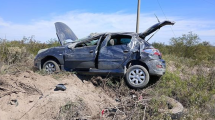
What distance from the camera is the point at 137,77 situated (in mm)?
6488

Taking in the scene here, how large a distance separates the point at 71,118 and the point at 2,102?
1.85m

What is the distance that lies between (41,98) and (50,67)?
7.64ft

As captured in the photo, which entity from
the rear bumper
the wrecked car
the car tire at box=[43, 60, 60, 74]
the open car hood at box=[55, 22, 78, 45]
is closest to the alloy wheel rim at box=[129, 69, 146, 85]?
the wrecked car

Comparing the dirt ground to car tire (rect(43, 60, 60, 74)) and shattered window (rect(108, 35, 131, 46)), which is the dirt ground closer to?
car tire (rect(43, 60, 60, 74))

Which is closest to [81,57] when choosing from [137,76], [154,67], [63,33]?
[63,33]

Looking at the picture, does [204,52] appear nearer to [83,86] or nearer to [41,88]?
[83,86]

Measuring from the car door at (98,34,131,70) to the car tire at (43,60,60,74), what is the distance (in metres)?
1.56

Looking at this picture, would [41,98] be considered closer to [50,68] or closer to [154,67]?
[50,68]

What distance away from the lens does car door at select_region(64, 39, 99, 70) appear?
23.1 ft

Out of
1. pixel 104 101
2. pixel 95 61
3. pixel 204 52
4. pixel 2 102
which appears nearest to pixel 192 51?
pixel 204 52

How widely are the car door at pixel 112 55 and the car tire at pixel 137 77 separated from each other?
402 millimetres

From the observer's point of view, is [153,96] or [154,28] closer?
[153,96]

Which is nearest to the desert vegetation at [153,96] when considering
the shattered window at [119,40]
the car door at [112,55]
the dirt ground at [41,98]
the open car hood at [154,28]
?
the dirt ground at [41,98]

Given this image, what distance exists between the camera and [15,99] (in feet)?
17.0
